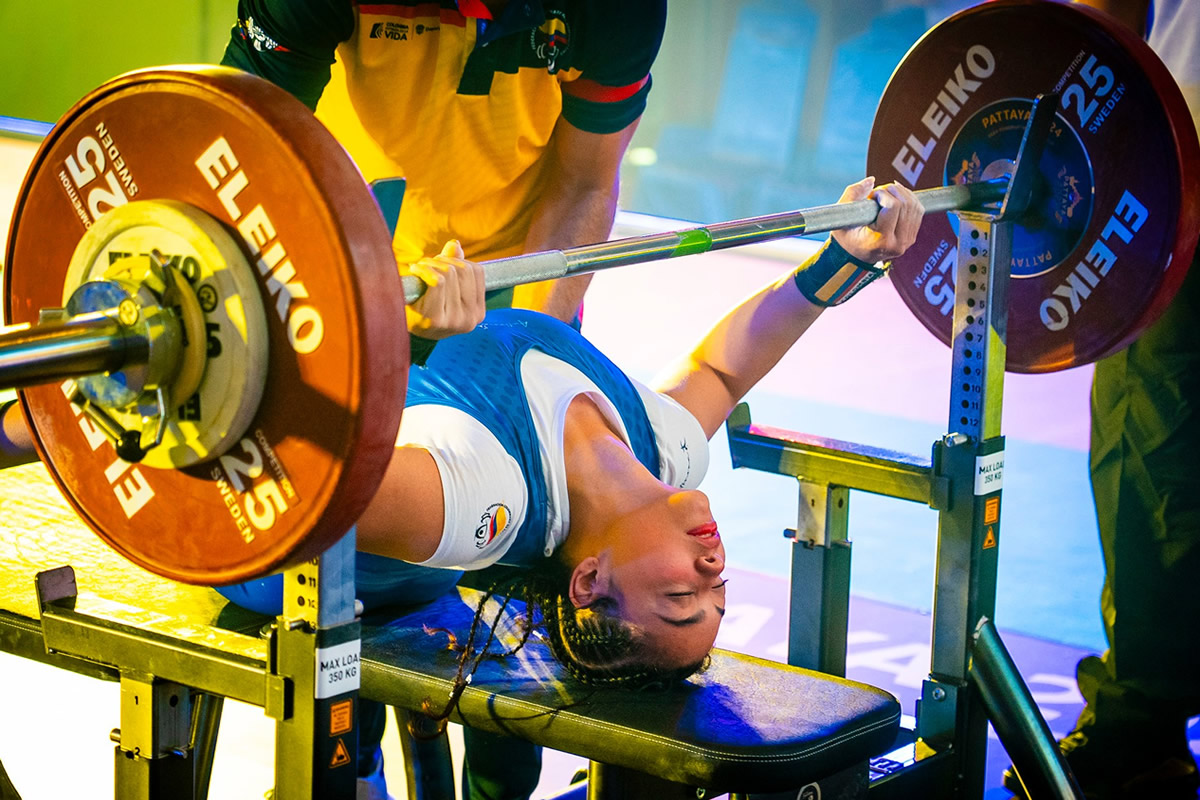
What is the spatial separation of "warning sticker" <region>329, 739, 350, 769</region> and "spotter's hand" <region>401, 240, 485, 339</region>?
1.46 ft

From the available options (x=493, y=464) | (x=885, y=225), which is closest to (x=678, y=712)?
(x=493, y=464)

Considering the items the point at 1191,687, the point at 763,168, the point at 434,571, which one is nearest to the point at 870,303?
the point at 763,168

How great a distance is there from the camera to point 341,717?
1.41 m

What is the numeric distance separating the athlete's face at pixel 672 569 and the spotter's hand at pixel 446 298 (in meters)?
0.55

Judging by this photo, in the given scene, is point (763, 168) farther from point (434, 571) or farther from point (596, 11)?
point (434, 571)

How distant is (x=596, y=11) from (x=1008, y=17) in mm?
709

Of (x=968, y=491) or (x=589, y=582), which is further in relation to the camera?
(x=968, y=491)

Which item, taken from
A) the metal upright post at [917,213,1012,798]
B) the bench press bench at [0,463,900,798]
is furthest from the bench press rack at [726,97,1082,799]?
the bench press bench at [0,463,900,798]

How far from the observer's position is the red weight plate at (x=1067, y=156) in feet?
7.48

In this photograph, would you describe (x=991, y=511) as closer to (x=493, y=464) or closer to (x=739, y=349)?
(x=739, y=349)

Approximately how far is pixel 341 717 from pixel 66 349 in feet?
1.53

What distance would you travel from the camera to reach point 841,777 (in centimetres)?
182

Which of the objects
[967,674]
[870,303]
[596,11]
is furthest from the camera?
[870,303]

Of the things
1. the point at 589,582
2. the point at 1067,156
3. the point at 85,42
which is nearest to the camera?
the point at 589,582
